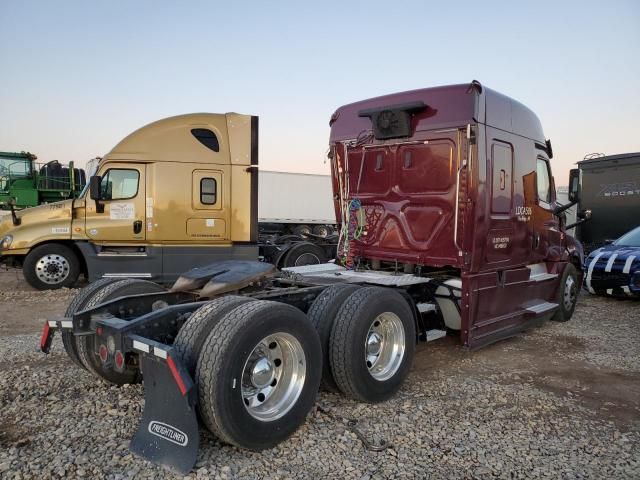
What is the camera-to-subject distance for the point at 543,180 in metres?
6.57

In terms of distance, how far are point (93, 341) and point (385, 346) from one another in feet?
7.82

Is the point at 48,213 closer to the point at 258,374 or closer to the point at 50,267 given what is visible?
the point at 50,267

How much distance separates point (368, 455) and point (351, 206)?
11.3ft

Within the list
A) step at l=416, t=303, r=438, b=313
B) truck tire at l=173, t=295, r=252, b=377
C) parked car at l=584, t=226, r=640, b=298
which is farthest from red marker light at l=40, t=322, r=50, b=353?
parked car at l=584, t=226, r=640, b=298

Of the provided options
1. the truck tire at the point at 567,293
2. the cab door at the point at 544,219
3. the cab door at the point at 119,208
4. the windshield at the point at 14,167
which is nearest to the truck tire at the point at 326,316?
the cab door at the point at 544,219

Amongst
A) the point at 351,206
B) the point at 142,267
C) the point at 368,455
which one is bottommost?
the point at 368,455

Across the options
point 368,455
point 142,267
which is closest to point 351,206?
point 368,455

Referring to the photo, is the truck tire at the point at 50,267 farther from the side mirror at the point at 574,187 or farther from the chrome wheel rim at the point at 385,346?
the side mirror at the point at 574,187

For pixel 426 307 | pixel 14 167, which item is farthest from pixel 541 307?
pixel 14 167

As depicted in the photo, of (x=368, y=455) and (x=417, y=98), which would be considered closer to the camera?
(x=368, y=455)

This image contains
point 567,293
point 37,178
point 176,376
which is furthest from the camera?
point 37,178

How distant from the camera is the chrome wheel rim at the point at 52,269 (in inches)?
369

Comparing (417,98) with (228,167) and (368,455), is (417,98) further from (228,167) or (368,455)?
(228,167)

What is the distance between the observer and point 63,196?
18.0 m
